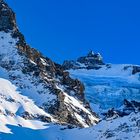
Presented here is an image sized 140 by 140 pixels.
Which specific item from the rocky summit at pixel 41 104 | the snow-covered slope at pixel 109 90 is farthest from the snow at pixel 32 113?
the snow-covered slope at pixel 109 90

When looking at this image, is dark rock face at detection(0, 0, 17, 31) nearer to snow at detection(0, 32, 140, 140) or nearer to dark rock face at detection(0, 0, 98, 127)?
dark rock face at detection(0, 0, 98, 127)

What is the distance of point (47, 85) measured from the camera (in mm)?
107938

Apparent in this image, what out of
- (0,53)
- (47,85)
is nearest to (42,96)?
(47,85)

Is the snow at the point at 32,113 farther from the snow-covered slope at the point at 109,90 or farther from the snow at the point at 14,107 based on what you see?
the snow-covered slope at the point at 109,90

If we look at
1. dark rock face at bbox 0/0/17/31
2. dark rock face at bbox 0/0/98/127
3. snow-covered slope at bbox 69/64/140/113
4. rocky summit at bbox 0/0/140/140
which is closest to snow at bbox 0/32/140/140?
rocky summit at bbox 0/0/140/140

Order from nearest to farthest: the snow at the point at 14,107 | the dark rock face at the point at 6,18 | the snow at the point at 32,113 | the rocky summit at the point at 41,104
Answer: the snow at the point at 32,113
the rocky summit at the point at 41,104
the snow at the point at 14,107
the dark rock face at the point at 6,18

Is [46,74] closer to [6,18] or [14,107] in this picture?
[6,18]

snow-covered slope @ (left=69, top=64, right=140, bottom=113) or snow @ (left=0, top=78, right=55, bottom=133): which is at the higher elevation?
snow-covered slope @ (left=69, top=64, right=140, bottom=113)

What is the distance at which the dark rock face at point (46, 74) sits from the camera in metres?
106

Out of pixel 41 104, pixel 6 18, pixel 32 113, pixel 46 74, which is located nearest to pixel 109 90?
pixel 6 18

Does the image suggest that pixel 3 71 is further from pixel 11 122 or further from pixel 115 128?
pixel 115 128

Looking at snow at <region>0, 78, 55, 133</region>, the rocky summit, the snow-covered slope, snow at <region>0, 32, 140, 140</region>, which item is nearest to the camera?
snow at <region>0, 32, 140, 140</region>

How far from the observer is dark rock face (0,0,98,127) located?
106m

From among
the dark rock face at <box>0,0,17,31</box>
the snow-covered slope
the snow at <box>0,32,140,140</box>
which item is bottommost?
the snow at <box>0,32,140,140</box>
